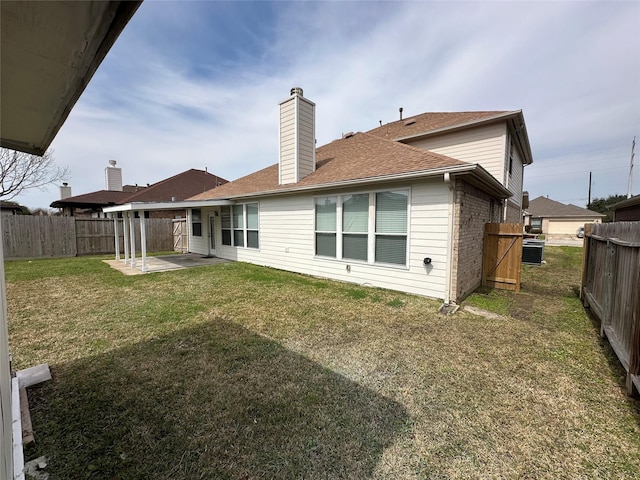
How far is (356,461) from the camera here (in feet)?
6.64

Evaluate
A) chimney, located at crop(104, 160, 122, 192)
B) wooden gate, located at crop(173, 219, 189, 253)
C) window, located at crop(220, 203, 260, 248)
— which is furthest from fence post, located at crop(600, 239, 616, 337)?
chimney, located at crop(104, 160, 122, 192)

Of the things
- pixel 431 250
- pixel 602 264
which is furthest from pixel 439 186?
pixel 602 264

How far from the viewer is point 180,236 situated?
1598 centimetres

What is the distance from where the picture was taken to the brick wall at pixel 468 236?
5523 millimetres

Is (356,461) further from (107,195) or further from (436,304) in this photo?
(107,195)

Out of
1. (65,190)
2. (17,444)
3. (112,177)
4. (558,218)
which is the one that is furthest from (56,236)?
(558,218)

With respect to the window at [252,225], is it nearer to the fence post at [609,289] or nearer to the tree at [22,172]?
the fence post at [609,289]

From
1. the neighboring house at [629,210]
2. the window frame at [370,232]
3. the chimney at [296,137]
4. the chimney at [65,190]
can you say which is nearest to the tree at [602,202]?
the neighboring house at [629,210]

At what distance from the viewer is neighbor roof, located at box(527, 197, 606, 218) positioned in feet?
104

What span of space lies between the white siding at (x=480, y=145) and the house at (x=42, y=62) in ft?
Answer: 35.8

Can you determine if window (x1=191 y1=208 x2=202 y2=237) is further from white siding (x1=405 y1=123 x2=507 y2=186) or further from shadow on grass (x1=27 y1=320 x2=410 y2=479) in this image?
white siding (x1=405 y1=123 x2=507 y2=186)

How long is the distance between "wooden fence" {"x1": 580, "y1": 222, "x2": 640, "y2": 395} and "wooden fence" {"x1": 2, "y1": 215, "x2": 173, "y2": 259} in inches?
708

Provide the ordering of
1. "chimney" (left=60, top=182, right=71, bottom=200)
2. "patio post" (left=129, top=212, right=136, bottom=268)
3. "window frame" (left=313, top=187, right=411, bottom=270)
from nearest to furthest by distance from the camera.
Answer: "window frame" (left=313, top=187, right=411, bottom=270) < "patio post" (left=129, top=212, right=136, bottom=268) < "chimney" (left=60, top=182, right=71, bottom=200)

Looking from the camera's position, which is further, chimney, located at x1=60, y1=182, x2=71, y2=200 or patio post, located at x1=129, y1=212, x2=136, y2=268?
chimney, located at x1=60, y1=182, x2=71, y2=200
